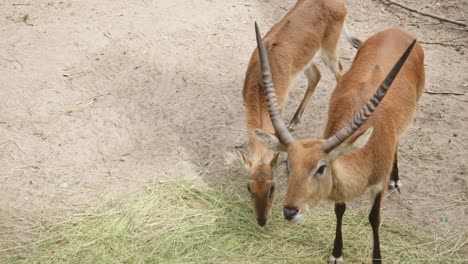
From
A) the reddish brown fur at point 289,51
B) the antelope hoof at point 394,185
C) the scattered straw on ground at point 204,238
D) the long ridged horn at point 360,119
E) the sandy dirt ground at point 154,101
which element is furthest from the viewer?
the sandy dirt ground at point 154,101

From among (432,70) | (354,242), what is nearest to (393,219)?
(354,242)

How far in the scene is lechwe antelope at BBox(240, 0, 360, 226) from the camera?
5949mm

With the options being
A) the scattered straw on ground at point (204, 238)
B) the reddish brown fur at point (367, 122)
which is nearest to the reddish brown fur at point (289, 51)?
the scattered straw on ground at point (204, 238)

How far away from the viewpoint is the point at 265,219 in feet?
17.3

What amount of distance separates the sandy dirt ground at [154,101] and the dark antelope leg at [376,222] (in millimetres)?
779

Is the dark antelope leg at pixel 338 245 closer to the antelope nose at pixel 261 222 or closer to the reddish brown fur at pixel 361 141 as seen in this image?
the reddish brown fur at pixel 361 141

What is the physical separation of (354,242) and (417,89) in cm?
168

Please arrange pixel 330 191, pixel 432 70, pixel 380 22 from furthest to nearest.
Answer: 1. pixel 380 22
2. pixel 432 70
3. pixel 330 191

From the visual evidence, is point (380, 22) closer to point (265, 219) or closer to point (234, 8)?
point (234, 8)

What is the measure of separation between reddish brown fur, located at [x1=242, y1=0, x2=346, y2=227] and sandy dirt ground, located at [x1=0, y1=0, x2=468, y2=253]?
0.84m

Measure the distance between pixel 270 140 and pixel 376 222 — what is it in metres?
1.27

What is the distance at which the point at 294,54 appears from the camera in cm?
676

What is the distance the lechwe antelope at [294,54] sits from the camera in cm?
595

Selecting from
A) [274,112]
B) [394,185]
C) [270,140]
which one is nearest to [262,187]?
[270,140]
